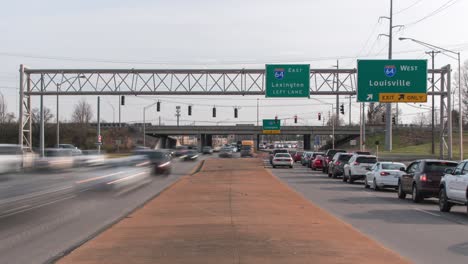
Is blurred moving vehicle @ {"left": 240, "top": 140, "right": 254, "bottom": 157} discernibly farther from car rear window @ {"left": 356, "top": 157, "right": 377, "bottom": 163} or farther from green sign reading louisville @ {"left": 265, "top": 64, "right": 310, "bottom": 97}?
car rear window @ {"left": 356, "top": 157, "right": 377, "bottom": 163}

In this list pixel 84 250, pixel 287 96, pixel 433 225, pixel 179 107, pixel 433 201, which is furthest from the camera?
pixel 179 107

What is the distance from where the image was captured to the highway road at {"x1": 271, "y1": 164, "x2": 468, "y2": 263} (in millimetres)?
11320

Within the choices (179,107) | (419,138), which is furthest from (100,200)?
(419,138)

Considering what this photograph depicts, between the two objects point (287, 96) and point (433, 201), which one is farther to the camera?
point (287, 96)

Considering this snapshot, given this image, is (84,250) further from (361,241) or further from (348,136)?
(348,136)

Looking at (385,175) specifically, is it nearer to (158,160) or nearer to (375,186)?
(375,186)

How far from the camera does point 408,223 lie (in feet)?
51.8

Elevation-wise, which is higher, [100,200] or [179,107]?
[179,107]

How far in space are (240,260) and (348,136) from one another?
112381 millimetres

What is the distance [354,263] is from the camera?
30.2ft

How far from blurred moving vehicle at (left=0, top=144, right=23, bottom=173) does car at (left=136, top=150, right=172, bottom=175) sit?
29.2 feet

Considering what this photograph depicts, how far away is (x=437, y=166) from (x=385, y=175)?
19.0ft

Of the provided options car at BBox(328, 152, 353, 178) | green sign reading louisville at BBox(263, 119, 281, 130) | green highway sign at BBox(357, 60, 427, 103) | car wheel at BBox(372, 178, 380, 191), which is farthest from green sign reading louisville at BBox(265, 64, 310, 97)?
green sign reading louisville at BBox(263, 119, 281, 130)

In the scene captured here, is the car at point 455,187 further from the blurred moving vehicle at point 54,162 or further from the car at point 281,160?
the car at point 281,160
